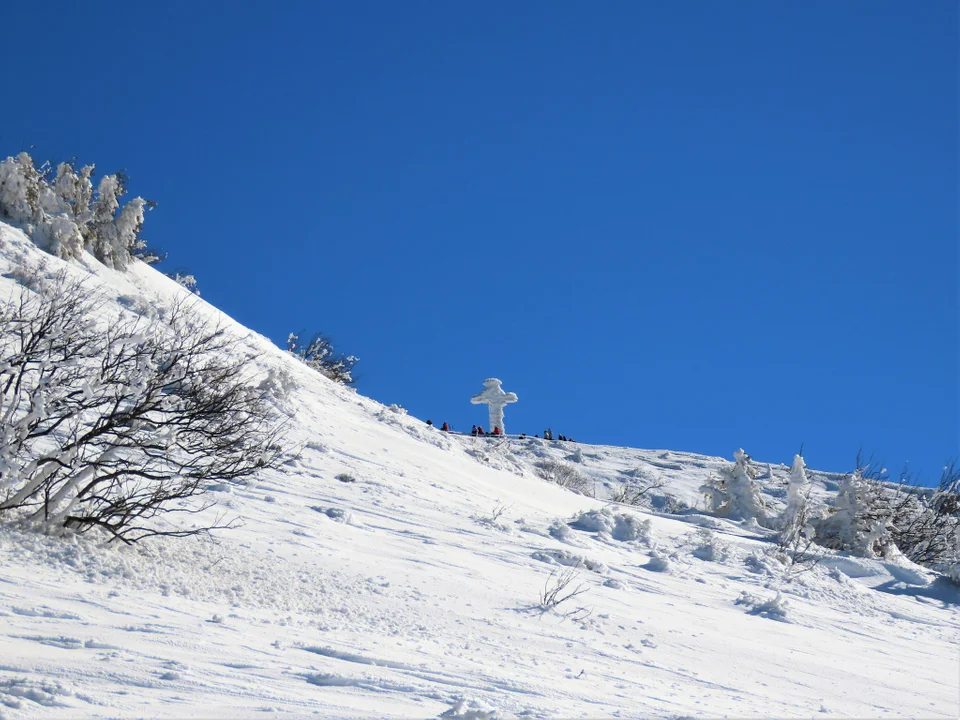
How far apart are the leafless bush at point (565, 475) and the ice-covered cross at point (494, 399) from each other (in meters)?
6.91

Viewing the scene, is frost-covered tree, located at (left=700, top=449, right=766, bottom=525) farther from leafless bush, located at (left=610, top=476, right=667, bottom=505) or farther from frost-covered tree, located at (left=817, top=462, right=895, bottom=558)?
leafless bush, located at (left=610, top=476, right=667, bottom=505)

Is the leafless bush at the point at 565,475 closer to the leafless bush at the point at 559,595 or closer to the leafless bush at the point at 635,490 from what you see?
the leafless bush at the point at 635,490

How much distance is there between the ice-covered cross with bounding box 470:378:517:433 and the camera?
3594 centimetres

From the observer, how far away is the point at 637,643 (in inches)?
360

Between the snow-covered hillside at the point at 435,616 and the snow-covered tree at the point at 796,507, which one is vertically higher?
the snow-covered tree at the point at 796,507

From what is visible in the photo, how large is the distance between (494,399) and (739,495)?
47.9 feet

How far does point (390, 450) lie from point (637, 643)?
417 inches

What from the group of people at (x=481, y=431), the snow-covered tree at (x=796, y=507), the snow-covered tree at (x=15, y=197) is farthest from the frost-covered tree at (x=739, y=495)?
the snow-covered tree at (x=15, y=197)

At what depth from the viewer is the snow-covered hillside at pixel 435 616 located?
18.4 ft

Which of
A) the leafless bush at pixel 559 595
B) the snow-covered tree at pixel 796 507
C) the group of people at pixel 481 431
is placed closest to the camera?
the leafless bush at pixel 559 595

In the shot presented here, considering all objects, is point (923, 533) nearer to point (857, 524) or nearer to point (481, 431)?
point (857, 524)

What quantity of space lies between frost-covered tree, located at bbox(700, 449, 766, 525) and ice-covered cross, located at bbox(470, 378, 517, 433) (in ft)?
43.8

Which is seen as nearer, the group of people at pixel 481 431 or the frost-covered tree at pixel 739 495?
the frost-covered tree at pixel 739 495

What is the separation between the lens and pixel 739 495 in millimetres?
22828
